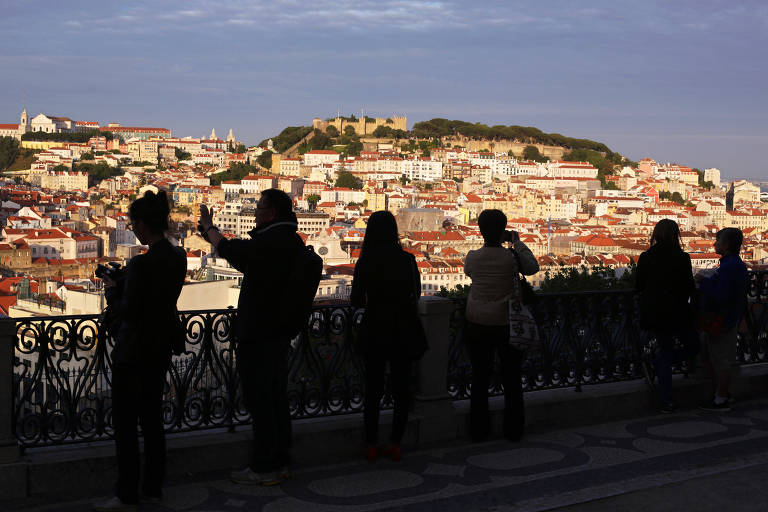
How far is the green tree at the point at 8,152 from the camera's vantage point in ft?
463

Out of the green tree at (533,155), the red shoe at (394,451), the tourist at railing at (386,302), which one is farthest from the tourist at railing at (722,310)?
the green tree at (533,155)

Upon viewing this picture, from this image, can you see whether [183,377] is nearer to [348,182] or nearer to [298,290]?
[298,290]

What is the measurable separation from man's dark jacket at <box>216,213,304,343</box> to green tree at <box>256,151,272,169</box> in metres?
135

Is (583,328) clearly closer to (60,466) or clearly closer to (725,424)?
(725,424)

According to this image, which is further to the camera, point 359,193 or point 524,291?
point 359,193

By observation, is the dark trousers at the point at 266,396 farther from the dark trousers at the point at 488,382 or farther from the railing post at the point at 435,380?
the dark trousers at the point at 488,382

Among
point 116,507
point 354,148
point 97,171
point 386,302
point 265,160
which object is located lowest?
point 116,507

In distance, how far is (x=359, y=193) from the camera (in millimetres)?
113125

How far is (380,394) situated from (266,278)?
0.86 meters

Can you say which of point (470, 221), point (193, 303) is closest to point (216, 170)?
point (470, 221)

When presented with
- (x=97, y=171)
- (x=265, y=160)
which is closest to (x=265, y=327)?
(x=97, y=171)

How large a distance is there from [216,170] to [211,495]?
137 m

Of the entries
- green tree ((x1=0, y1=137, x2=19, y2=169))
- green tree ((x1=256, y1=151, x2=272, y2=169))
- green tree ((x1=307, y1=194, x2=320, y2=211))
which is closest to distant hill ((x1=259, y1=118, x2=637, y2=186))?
green tree ((x1=256, y1=151, x2=272, y2=169))

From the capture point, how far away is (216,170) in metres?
138
